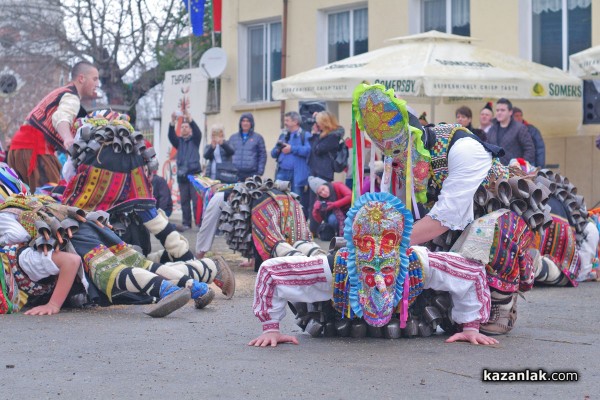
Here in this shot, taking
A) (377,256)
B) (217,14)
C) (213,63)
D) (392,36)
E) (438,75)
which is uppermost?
(217,14)

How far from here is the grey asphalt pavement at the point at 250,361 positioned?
5.29 meters

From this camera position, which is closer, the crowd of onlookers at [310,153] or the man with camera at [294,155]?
the crowd of onlookers at [310,153]

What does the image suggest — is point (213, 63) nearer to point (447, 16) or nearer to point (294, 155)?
point (447, 16)

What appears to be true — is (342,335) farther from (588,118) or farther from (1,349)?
(588,118)

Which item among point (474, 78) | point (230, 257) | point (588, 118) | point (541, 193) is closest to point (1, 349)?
point (541, 193)

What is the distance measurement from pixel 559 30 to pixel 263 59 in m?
7.14

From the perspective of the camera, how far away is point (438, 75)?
46.1ft

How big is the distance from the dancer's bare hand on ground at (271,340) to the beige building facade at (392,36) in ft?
32.9

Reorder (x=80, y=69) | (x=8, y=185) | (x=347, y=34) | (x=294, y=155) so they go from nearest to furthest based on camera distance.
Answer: (x=8, y=185), (x=80, y=69), (x=294, y=155), (x=347, y=34)


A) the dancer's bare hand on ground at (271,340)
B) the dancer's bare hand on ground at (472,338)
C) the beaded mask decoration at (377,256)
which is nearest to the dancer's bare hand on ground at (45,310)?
the dancer's bare hand on ground at (271,340)

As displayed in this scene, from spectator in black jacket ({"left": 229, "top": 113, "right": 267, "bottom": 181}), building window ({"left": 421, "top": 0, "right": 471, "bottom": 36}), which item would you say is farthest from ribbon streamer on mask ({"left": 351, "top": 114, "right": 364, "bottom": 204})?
building window ({"left": 421, "top": 0, "right": 471, "bottom": 36})

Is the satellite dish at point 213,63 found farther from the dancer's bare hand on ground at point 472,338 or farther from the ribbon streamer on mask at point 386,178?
the dancer's bare hand on ground at point 472,338

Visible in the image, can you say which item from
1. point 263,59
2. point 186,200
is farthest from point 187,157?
point 263,59

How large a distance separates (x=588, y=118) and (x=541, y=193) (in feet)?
28.1
